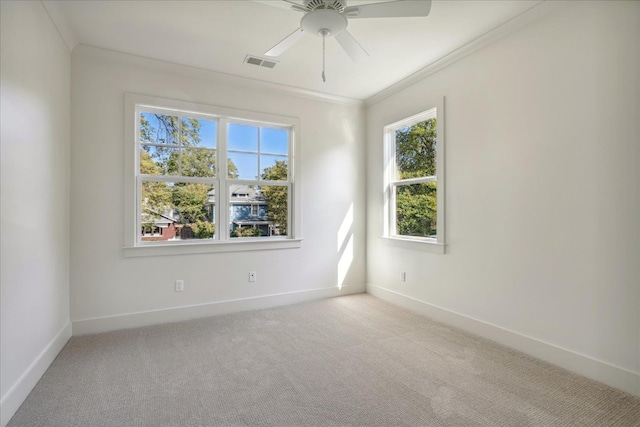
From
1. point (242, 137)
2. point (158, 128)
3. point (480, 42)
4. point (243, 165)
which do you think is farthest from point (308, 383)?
point (480, 42)

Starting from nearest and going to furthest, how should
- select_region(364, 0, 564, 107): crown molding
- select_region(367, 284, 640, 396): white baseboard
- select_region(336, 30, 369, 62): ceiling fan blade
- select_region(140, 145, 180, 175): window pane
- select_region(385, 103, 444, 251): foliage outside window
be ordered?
select_region(367, 284, 640, 396): white baseboard, select_region(336, 30, 369, 62): ceiling fan blade, select_region(364, 0, 564, 107): crown molding, select_region(140, 145, 180, 175): window pane, select_region(385, 103, 444, 251): foliage outside window

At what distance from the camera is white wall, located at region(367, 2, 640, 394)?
2.08m

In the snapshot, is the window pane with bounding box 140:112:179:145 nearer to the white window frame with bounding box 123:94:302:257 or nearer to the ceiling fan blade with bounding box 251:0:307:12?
the white window frame with bounding box 123:94:302:257

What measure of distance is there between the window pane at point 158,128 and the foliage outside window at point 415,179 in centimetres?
258

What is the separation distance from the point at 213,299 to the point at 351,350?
174 cm

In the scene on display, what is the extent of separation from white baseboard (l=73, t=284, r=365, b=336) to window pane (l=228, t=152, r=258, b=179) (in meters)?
1.46

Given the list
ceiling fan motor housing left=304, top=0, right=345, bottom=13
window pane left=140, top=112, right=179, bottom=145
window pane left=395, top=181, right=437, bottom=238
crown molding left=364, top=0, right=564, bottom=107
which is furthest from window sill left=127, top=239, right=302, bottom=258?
ceiling fan motor housing left=304, top=0, right=345, bottom=13

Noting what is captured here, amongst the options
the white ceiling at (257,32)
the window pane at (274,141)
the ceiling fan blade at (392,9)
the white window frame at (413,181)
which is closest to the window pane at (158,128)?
the white ceiling at (257,32)

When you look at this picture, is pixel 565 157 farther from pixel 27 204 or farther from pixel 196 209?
pixel 27 204

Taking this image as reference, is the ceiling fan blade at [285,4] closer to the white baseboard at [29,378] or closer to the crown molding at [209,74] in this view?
the crown molding at [209,74]

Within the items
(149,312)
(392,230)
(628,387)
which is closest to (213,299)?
(149,312)

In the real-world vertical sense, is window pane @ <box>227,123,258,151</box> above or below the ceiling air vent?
below

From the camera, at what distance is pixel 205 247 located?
3559mm

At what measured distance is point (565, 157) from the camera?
7.72 ft
